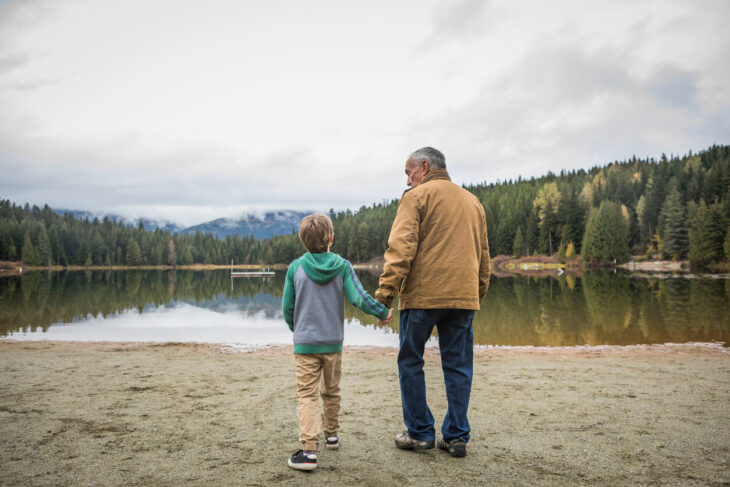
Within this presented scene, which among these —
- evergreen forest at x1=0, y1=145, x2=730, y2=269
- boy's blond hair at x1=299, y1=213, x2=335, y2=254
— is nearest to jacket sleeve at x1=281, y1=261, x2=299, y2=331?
boy's blond hair at x1=299, y1=213, x2=335, y2=254

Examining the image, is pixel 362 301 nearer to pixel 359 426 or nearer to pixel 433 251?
pixel 433 251

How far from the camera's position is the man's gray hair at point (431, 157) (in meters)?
4.59

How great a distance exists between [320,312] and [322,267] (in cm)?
42

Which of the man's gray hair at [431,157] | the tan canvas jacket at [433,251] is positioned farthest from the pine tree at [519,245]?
the tan canvas jacket at [433,251]

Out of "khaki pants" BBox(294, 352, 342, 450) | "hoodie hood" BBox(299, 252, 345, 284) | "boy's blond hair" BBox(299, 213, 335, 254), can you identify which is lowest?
"khaki pants" BBox(294, 352, 342, 450)

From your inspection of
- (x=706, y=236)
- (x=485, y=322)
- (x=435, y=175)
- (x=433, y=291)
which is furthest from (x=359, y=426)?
(x=706, y=236)

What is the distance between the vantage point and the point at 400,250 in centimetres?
415

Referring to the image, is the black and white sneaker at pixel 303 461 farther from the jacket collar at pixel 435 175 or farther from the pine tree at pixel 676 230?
the pine tree at pixel 676 230

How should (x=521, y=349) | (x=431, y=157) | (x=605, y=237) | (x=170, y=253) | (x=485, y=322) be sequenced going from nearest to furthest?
(x=431, y=157)
(x=521, y=349)
(x=485, y=322)
(x=605, y=237)
(x=170, y=253)

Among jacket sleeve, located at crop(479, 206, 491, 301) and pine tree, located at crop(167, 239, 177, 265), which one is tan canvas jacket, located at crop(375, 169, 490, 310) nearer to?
jacket sleeve, located at crop(479, 206, 491, 301)

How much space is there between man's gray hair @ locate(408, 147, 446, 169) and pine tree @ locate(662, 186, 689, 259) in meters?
83.3

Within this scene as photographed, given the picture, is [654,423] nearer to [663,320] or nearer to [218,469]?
[218,469]

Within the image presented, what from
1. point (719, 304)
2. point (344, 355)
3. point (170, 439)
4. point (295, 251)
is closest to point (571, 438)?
point (170, 439)

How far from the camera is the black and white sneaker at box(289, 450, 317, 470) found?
372cm
